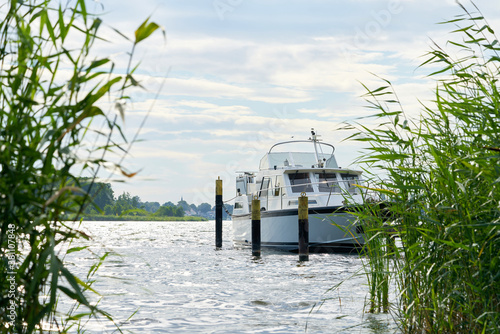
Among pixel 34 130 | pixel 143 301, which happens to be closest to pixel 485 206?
pixel 34 130

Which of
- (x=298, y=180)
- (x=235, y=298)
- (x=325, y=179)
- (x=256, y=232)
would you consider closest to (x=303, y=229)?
(x=256, y=232)

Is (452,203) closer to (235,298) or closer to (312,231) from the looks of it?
(235,298)

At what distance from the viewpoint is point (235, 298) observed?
334 inches

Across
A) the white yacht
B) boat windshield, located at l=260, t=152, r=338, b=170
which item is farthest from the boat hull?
boat windshield, located at l=260, t=152, r=338, b=170

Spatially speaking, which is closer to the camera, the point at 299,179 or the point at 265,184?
the point at 299,179

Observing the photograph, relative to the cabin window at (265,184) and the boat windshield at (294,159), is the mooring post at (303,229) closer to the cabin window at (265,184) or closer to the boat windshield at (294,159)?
the cabin window at (265,184)

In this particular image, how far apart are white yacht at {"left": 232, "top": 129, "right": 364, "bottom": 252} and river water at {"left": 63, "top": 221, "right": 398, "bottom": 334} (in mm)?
1638

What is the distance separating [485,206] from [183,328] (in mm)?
3901

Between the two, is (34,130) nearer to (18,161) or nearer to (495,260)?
(18,161)

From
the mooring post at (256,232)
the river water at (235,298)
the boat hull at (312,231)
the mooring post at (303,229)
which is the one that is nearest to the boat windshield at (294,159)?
the boat hull at (312,231)

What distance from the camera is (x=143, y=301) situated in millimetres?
8156

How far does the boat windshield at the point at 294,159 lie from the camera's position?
18141 mm

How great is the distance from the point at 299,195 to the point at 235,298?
8.62 metres

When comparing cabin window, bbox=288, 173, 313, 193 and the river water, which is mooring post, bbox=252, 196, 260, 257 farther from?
the river water
